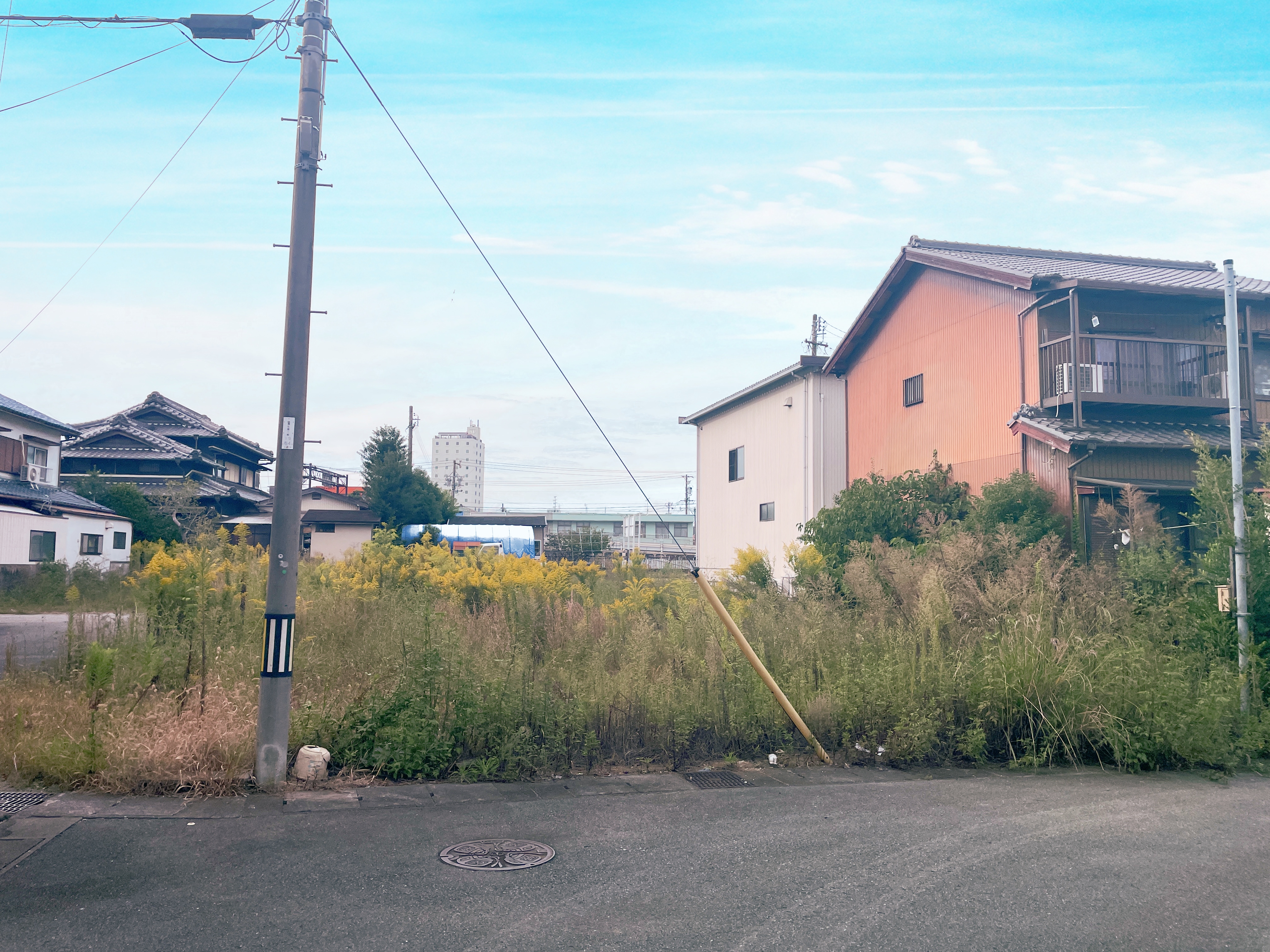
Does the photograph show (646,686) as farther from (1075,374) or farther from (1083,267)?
(1083,267)

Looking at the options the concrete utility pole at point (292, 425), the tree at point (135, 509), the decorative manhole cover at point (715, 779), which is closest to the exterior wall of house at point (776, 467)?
the decorative manhole cover at point (715, 779)

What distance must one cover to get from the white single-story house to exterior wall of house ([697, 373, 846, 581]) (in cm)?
1643

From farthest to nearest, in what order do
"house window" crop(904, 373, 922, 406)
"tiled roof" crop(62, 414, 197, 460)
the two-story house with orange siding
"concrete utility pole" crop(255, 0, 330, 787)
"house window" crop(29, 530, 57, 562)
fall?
1. "tiled roof" crop(62, 414, 197, 460)
2. "house window" crop(29, 530, 57, 562)
3. "house window" crop(904, 373, 922, 406)
4. the two-story house with orange siding
5. "concrete utility pole" crop(255, 0, 330, 787)

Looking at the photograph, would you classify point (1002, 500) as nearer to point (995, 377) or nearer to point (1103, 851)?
point (995, 377)

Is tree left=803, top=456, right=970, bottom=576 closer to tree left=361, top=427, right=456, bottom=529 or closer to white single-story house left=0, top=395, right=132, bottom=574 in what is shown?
white single-story house left=0, top=395, right=132, bottom=574

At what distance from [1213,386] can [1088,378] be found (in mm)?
2551

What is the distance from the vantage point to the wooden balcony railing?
1361 centimetres

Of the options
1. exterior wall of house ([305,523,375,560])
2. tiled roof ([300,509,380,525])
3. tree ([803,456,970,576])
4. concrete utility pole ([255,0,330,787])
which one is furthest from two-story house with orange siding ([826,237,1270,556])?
exterior wall of house ([305,523,375,560])

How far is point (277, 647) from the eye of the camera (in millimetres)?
5605

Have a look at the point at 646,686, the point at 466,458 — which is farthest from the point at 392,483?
the point at 466,458

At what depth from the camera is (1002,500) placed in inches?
519

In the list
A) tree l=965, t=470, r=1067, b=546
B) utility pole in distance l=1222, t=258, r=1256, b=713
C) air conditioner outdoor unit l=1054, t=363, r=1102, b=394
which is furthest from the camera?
air conditioner outdoor unit l=1054, t=363, r=1102, b=394

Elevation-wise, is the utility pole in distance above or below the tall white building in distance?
below

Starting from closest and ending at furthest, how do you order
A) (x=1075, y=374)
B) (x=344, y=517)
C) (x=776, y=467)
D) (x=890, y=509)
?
(x=1075, y=374) < (x=890, y=509) < (x=776, y=467) < (x=344, y=517)
